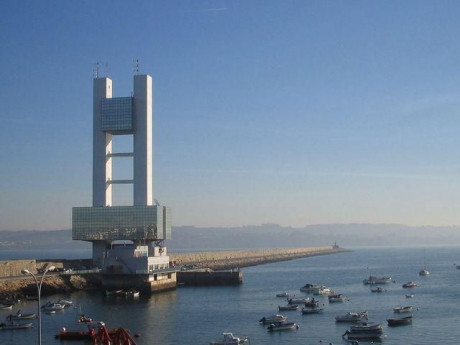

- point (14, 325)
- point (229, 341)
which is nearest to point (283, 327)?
point (229, 341)

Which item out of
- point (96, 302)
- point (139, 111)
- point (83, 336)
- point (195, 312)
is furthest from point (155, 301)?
point (139, 111)

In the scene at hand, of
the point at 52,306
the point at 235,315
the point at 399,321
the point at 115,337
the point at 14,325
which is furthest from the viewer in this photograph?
the point at 52,306

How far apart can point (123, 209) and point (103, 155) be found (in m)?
8.42

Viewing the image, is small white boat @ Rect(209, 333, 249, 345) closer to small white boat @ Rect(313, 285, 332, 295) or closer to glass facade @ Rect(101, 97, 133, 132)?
small white boat @ Rect(313, 285, 332, 295)

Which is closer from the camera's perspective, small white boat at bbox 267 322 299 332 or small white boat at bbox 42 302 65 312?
small white boat at bbox 267 322 299 332

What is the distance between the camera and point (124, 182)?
4060 inches

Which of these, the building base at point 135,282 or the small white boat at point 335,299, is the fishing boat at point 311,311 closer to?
the small white boat at point 335,299

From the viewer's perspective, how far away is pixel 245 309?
72.4 m

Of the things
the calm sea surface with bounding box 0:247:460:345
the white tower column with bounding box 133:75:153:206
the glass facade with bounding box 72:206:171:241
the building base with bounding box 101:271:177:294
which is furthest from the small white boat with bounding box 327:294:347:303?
the white tower column with bounding box 133:75:153:206

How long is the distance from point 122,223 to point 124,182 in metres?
5.97

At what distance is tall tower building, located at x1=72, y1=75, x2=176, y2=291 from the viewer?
102 metres

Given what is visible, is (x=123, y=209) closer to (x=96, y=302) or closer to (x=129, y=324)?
(x=96, y=302)

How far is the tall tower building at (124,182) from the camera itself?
102125mm

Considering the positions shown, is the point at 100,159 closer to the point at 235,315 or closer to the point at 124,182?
the point at 124,182
